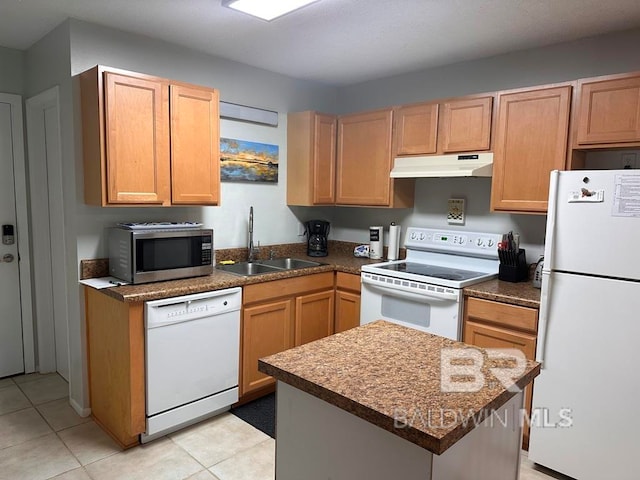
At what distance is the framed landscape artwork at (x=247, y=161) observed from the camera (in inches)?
134

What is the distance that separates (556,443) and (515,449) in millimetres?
1060

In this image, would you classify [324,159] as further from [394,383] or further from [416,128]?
[394,383]

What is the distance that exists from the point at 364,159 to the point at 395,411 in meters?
2.76

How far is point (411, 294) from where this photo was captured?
293 centimetres

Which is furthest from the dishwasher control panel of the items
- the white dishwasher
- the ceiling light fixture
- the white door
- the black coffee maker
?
the white door

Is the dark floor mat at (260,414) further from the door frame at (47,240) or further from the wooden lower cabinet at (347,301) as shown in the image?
the door frame at (47,240)

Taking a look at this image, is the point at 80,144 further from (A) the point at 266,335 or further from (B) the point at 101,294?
(A) the point at 266,335

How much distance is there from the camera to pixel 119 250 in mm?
2674

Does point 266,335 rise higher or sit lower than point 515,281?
lower

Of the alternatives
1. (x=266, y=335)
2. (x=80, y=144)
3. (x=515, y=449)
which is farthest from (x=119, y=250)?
(x=515, y=449)

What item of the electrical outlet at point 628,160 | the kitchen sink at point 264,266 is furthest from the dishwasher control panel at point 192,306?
the electrical outlet at point 628,160

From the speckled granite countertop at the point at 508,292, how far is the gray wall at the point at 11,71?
137 inches

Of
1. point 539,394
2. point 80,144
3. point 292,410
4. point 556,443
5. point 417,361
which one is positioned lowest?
point 556,443

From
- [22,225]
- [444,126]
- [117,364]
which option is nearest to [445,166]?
[444,126]
